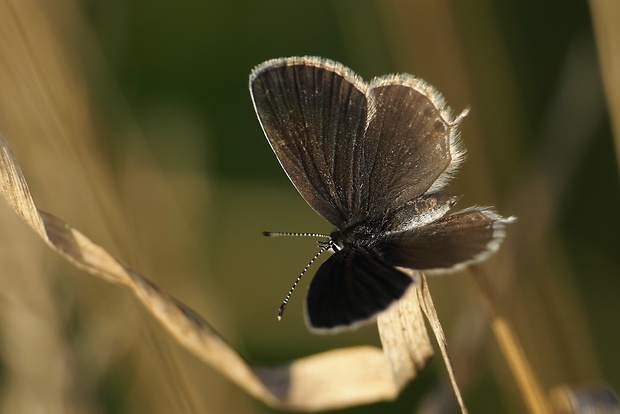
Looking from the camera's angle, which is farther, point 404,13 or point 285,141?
point 404,13

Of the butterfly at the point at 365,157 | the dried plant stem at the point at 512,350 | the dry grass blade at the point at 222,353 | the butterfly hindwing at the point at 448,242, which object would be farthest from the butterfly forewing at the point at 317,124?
the dried plant stem at the point at 512,350

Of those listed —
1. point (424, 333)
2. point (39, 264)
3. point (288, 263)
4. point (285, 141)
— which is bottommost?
point (288, 263)

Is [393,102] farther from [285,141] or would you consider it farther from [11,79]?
[11,79]

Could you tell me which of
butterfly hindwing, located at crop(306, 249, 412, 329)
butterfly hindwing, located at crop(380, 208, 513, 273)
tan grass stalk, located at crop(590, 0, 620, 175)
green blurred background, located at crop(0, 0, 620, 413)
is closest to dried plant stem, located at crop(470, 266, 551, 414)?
butterfly hindwing, located at crop(380, 208, 513, 273)

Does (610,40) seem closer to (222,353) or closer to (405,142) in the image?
(405,142)

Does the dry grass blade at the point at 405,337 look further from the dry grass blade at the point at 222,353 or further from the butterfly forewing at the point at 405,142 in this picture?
the butterfly forewing at the point at 405,142

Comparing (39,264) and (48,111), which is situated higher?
(48,111)

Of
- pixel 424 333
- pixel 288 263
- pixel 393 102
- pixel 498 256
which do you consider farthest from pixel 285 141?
pixel 288 263

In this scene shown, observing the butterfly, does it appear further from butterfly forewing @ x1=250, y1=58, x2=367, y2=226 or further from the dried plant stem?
the dried plant stem
